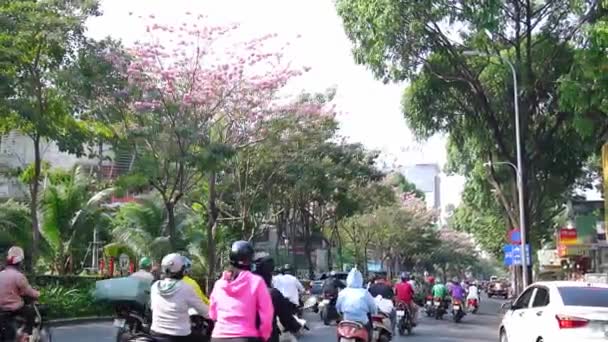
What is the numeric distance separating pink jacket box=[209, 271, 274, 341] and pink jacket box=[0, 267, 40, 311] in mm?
4984

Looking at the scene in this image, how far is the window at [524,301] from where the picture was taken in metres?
A: 13.7

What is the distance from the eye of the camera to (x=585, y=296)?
12633 mm

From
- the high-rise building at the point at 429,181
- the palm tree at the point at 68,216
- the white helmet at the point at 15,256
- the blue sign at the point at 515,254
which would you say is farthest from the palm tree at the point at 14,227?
the high-rise building at the point at 429,181

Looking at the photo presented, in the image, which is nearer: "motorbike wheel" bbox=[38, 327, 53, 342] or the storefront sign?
"motorbike wheel" bbox=[38, 327, 53, 342]

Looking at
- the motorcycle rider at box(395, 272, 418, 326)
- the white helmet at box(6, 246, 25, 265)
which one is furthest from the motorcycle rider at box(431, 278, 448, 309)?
the white helmet at box(6, 246, 25, 265)

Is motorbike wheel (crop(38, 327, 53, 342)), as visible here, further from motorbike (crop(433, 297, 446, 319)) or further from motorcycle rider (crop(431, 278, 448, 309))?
motorcycle rider (crop(431, 278, 448, 309))

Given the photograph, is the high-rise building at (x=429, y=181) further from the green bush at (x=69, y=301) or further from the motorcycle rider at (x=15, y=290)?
the motorcycle rider at (x=15, y=290)

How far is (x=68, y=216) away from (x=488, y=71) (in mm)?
15487

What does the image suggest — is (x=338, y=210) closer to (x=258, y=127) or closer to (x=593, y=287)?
(x=258, y=127)

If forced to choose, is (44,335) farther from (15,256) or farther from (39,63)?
(39,63)

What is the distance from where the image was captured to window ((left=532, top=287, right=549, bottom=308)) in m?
12.9

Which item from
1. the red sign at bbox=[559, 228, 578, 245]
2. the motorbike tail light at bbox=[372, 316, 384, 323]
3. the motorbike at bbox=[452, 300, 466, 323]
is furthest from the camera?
the red sign at bbox=[559, 228, 578, 245]

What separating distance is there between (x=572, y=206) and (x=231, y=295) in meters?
44.8

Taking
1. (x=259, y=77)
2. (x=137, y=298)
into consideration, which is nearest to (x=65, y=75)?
(x=259, y=77)
